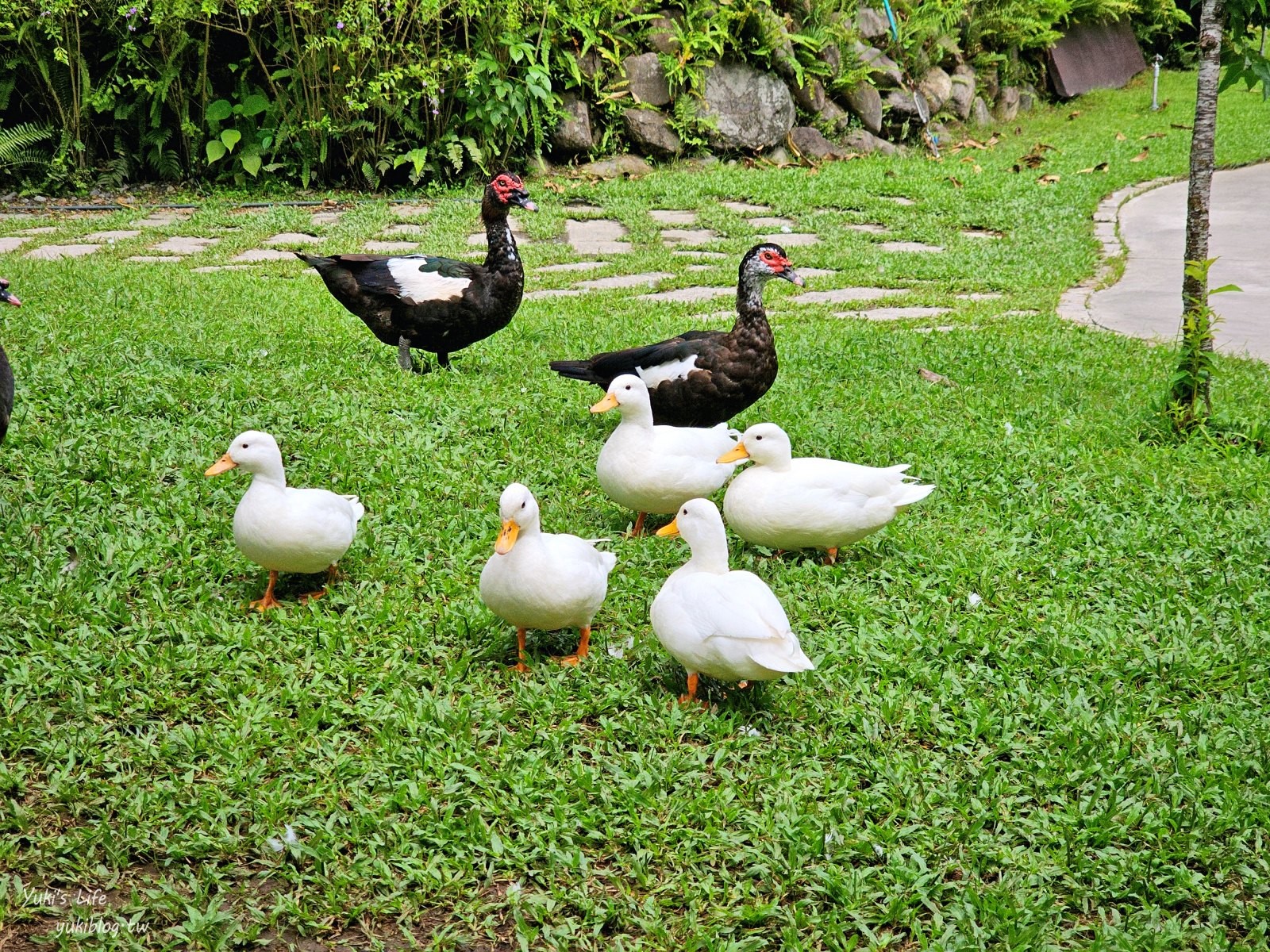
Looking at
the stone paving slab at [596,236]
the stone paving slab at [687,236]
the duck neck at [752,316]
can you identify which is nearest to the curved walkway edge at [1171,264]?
the duck neck at [752,316]

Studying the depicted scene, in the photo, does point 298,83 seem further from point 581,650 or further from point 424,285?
point 581,650

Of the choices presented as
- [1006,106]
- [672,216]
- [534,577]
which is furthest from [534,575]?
[1006,106]

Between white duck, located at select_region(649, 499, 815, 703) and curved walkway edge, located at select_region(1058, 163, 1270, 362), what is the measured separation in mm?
4448

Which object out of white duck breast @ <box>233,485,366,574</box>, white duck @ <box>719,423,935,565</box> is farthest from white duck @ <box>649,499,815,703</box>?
white duck breast @ <box>233,485,366,574</box>

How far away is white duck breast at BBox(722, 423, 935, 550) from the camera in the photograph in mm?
4133

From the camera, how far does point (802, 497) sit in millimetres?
4105

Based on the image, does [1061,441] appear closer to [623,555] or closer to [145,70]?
[623,555]

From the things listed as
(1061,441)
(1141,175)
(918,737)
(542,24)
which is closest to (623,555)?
(918,737)

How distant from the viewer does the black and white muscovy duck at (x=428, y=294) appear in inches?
242

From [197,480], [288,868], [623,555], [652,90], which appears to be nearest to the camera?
[288,868]

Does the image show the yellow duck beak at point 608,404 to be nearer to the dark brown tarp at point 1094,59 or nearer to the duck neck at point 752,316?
the duck neck at point 752,316

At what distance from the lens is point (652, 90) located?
1299 cm

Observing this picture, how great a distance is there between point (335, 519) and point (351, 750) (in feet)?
2.89

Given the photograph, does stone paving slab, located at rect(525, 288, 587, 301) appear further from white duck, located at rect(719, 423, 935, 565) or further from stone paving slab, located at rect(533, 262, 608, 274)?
white duck, located at rect(719, 423, 935, 565)
